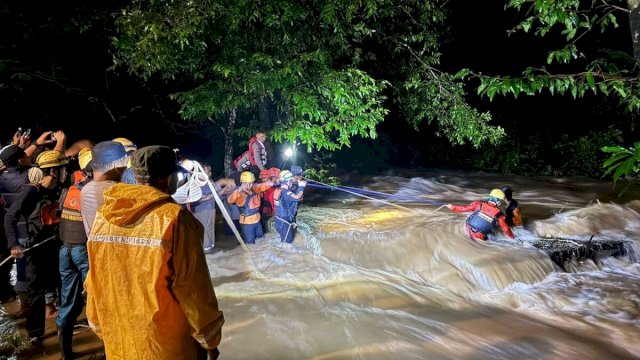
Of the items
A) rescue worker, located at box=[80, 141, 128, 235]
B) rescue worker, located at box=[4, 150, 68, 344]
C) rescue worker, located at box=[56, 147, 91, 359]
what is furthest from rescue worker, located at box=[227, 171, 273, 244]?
rescue worker, located at box=[80, 141, 128, 235]

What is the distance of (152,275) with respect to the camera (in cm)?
204

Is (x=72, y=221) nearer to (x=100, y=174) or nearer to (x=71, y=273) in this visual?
(x=71, y=273)

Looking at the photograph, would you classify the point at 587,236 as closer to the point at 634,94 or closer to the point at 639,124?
the point at 634,94

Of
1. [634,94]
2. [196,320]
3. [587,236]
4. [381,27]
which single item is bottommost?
[587,236]

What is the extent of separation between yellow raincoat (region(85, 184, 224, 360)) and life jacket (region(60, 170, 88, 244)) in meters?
2.05

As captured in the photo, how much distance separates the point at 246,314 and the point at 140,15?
517cm

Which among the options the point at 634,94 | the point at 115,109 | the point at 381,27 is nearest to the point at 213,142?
the point at 115,109

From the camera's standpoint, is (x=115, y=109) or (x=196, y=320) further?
(x=115, y=109)

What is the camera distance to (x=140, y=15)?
6828 millimetres

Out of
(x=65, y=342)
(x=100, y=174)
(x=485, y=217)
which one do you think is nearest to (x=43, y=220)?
(x=65, y=342)

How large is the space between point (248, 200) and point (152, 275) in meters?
5.56

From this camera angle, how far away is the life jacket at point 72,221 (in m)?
3.93

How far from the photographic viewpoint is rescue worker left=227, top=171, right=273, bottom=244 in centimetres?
752

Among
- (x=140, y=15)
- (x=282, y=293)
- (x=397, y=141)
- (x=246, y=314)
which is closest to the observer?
(x=246, y=314)
